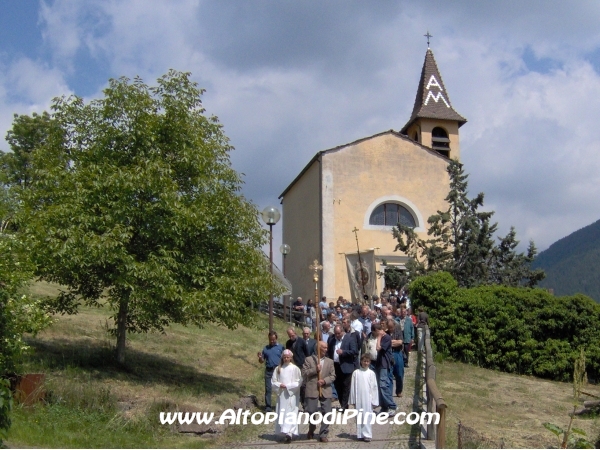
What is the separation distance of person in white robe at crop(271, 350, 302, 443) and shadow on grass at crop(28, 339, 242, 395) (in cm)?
320

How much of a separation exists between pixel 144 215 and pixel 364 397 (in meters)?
5.55

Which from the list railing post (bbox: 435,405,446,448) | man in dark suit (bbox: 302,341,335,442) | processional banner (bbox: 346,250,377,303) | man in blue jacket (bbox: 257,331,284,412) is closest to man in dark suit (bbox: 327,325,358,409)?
man in blue jacket (bbox: 257,331,284,412)

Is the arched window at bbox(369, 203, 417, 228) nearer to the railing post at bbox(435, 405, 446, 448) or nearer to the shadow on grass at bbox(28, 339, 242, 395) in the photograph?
the shadow on grass at bbox(28, 339, 242, 395)

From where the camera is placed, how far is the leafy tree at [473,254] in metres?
24.1

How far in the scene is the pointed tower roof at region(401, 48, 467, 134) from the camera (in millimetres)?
35000

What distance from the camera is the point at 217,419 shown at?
11586 millimetres

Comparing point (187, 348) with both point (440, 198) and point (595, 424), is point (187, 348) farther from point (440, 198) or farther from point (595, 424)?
point (440, 198)

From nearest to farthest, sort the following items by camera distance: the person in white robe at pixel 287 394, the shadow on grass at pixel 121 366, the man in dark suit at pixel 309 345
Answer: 1. the person in white robe at pixel 287 394
2. the man in dark suit at pixel 309 345
3. the shadow on grass at pixel 121 366

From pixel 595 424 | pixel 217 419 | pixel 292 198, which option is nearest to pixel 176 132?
pixel 217 419

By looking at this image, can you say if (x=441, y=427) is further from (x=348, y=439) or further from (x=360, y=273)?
(x=360, y=273)

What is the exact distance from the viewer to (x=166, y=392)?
12828 millimetres

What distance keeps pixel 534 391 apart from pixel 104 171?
11.4m

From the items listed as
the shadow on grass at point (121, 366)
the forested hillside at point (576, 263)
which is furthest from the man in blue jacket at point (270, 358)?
the forested hillside at point (576, 263)

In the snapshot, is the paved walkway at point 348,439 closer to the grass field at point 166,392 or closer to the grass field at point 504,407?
the grass field at point 166,392
